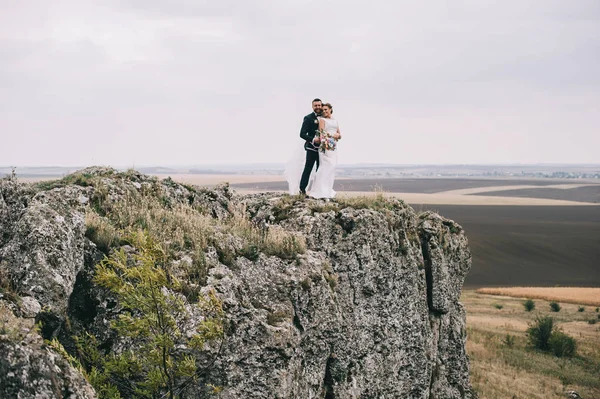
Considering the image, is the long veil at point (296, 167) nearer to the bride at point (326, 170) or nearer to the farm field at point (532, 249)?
the bride at point (326, 170)

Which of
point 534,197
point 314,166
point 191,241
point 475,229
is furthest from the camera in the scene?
point 534,197

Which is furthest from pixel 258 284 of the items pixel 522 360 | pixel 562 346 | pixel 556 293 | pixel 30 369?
pixel 556 293

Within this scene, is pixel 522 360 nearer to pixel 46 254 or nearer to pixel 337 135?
pixel 337 135

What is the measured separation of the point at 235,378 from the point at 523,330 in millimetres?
37453

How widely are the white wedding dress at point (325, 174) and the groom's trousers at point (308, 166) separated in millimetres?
197

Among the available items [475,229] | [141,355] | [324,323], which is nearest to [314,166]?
[324,323]

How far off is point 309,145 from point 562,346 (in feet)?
90.9

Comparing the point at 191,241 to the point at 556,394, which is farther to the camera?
the point at 556,394

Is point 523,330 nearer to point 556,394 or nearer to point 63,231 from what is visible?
point 556,394

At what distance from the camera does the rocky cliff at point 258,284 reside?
828 centimetres

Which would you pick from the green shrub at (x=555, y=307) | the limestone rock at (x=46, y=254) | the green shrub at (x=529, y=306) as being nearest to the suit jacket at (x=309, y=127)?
the limestone rock at (x=46, y=254)

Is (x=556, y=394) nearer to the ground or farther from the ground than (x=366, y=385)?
nearer to the ground

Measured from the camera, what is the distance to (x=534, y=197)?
198000mm

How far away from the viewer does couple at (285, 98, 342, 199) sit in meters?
16.0
